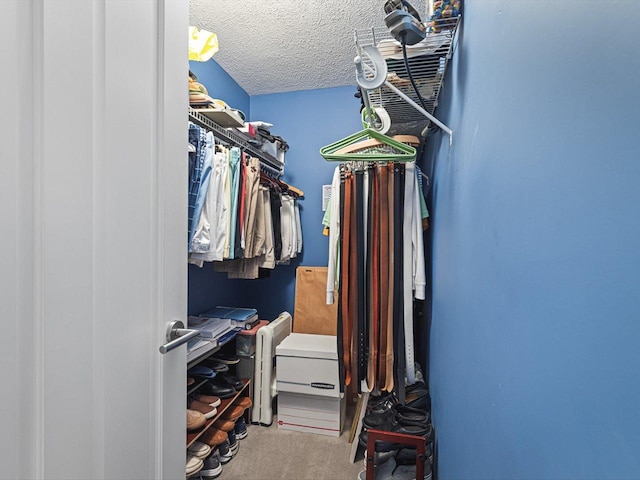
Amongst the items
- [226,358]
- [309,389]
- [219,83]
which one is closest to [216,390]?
[226,358]

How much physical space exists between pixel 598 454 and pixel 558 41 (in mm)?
495

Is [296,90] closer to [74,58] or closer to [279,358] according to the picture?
[279,358]

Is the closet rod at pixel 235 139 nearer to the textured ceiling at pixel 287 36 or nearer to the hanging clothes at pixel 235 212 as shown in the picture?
the hanging clothes at pixel 235 212

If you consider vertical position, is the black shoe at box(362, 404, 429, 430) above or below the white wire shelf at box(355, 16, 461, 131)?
below

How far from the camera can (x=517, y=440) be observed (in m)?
0.52

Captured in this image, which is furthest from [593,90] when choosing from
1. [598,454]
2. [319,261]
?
[319,261]

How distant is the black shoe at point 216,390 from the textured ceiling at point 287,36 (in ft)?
Answer: 7.55

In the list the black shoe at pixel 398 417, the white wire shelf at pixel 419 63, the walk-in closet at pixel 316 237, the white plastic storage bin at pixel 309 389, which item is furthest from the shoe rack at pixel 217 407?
the white wire shelf at pixel 419 63

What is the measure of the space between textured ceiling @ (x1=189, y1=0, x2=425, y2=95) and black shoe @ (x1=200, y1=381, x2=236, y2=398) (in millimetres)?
2302

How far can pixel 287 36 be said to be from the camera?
2148 mm

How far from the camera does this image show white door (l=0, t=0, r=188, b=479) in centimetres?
46

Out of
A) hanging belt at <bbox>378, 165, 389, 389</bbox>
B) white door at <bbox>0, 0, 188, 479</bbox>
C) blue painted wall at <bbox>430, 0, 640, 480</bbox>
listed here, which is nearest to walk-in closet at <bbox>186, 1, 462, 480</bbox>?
hanging belt at <bbox>378, 165, 389, 389</bbox>

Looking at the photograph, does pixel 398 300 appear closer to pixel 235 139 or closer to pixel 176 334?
pixel 176 334

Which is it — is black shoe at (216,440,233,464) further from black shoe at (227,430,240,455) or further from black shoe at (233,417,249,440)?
black shoe at (233,417,249,440)
